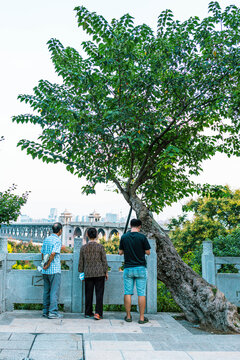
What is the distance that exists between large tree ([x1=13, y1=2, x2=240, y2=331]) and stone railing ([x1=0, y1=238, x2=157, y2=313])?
47 centimetres

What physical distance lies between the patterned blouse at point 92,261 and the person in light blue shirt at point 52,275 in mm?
452

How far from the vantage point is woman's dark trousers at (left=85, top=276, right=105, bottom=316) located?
600cm

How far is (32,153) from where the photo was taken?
6.63 meters

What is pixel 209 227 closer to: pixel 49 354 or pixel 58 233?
pixel 58 233

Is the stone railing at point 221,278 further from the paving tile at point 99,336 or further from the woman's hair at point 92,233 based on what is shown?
the paving tile at point 99,336

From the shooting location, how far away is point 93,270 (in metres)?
6.00

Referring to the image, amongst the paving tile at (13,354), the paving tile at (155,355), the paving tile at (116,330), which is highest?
the paving tile at (13,354)

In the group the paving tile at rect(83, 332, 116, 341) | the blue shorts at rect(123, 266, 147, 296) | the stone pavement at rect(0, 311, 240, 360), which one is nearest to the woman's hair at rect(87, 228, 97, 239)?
the blue shorts at rect(123, 266, 147, 296)

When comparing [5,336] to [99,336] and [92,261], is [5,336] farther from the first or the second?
[92,261]

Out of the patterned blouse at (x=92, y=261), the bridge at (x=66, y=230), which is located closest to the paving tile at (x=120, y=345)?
the patterned blouse at (x=92, y=261)

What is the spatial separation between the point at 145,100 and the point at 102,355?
4.90 metres

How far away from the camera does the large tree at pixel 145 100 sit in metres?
6.45

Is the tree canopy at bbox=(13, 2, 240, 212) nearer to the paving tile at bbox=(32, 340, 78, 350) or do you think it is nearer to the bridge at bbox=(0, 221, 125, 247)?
the paving tile at bbox=(32, 340, 78, 350)

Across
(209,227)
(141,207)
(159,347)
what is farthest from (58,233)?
(209,227)
